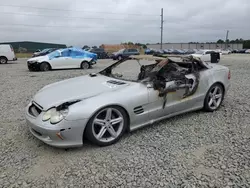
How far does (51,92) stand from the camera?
12.0ft

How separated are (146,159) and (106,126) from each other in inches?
29.4

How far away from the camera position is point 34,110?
342 cm

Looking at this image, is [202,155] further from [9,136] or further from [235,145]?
[9,136]

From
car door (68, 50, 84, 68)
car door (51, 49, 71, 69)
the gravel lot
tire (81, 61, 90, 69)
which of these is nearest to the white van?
car door (51, 49, 71, 69)

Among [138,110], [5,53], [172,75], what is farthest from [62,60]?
[138,110]

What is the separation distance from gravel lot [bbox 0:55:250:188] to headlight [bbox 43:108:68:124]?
0.47 meters

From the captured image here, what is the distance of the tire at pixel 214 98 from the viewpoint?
4539 mm

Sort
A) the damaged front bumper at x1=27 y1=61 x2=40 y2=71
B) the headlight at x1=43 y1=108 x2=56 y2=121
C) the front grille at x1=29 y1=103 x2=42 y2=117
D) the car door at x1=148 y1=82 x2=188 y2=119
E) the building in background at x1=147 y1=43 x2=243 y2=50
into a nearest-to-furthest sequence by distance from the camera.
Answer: the headlight at x1=43 y1=108 x2=56 y2=121
the front grille at x1=29 y1=103 x2=42 y2=117
the car door at x1=148 y1=82 x2=188 y2=119
the damaged front bumper at x1=27 y1=61 x2=40 y2=71
the building in background at x1=147 y1=43 x2=243 y2=50

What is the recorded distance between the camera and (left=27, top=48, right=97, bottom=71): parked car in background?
13320 mm

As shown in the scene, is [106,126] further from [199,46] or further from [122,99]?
[199,46]

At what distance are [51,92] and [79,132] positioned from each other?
1.02m

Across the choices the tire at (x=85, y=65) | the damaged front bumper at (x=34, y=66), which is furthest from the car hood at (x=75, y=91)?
the tire at (x=85, y=65)

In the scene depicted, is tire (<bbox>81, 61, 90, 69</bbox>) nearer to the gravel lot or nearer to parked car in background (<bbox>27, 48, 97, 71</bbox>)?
parked car in background (<bbox>27, 48, 97, 71</bbox>)

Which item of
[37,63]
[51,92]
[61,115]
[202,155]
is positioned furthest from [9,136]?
[37,63]
